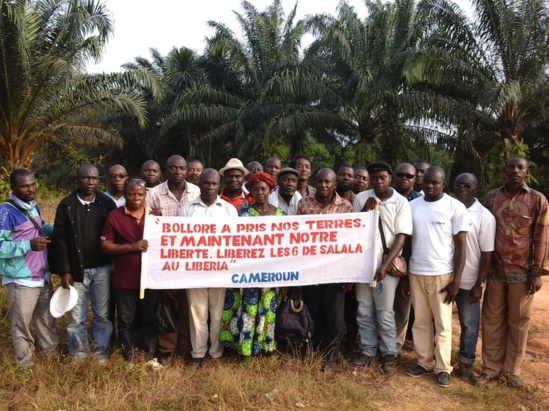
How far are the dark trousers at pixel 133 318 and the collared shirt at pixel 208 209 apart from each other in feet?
2.48

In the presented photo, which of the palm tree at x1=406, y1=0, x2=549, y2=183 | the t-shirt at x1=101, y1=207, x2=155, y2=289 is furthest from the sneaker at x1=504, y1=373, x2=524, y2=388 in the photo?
the palm tree at x1=406, y1=0, x2=549, y2=183

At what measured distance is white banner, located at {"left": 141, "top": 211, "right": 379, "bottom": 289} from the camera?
13.7ft

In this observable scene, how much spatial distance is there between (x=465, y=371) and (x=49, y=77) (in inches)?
347

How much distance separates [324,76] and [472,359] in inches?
422

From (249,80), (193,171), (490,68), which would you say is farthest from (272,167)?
(249,80)

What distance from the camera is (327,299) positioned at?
13.9ft

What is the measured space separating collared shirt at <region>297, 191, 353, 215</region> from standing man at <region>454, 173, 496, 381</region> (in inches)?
38.0

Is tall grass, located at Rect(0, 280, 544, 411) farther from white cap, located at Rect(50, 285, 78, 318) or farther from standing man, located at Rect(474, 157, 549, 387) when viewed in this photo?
white cap, located at Rect(50, 285, 78, 318)

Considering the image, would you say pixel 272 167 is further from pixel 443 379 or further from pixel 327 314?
pixel 443 379

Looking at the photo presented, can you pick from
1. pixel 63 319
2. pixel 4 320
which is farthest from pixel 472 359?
pixel 4 320

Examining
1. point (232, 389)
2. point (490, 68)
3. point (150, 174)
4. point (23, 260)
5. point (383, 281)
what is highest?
point (490, 68)

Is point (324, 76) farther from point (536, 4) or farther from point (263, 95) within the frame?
point (536, 4)

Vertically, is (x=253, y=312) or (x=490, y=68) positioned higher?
(x=490, y=68)

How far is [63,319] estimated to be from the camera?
516 centimetres
